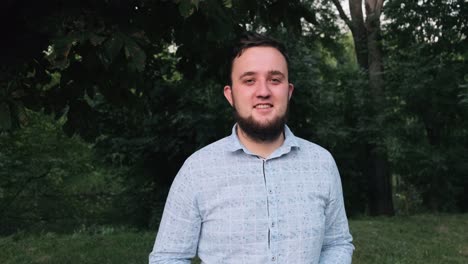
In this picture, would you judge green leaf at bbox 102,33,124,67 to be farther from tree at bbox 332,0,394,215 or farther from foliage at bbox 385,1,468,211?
tree at bbox 332,0,394,215

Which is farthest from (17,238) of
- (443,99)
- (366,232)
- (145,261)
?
(443,99)

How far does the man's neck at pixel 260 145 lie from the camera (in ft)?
6.35

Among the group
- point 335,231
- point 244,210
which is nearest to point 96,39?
point 244,210

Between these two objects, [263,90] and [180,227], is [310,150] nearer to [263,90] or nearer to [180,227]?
[263,90]

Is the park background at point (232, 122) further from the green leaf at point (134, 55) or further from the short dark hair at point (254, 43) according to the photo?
the short dark hair at point (254, 43)

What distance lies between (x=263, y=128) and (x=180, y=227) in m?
0.43

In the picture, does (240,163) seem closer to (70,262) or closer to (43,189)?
(70,262)

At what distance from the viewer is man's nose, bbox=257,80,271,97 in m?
1.87

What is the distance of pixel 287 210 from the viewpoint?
1.86 metres

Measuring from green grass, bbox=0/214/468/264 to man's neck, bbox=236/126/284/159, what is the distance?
15.9 ft

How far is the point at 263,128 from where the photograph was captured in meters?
1.89

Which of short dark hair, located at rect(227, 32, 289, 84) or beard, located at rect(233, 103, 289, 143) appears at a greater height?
short dark hair, located at rect(227, 32, 289, 84)

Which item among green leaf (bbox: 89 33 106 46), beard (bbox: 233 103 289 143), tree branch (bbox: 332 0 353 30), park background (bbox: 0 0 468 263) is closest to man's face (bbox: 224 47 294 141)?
beard (bbox: 233 103 289 143)

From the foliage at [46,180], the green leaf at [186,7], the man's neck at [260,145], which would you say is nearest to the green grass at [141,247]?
the foliage at [46,180]
